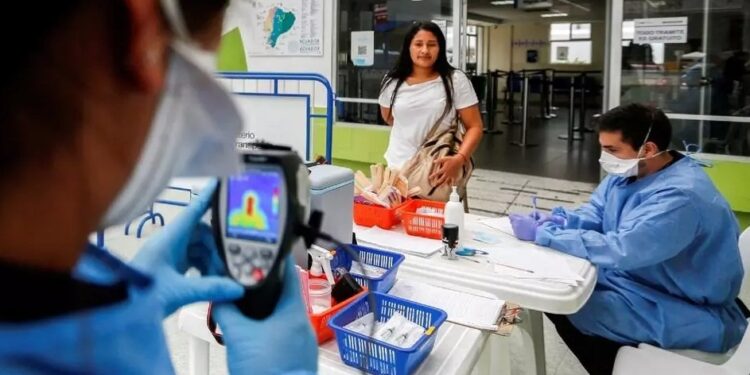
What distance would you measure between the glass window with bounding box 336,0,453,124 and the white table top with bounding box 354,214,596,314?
3289 millimetres

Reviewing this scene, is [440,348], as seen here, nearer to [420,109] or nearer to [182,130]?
[182,130]

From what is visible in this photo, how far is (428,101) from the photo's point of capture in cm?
252

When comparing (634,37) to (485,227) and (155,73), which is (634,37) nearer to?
(485,227)

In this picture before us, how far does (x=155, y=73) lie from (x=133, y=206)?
0.11m

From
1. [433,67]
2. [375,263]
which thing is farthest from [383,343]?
[433,67]

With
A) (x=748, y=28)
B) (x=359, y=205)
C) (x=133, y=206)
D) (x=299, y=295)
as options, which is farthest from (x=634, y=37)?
(x=133, y=206)

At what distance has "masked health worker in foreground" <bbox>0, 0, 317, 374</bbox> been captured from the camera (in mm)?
329

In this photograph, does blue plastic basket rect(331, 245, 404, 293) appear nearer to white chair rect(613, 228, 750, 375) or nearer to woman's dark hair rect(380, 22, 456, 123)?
white chair rect(613, 228, 750, 375)

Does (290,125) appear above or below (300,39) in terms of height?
below

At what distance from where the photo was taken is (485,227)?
77.9 inches

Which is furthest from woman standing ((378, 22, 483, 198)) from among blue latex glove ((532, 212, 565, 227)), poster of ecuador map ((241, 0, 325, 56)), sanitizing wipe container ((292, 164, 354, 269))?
poster of ecuador map ((241, 0, 325, 56))

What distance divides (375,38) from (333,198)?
3.68 meters

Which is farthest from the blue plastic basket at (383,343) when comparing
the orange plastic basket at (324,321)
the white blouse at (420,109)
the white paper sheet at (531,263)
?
the white blouse at (420,109)

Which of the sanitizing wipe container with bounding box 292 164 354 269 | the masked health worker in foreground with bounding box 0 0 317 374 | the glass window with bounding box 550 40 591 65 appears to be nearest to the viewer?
the masked health worker in foreground with bounding box 0 0 317 374
